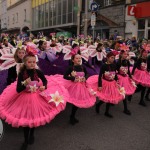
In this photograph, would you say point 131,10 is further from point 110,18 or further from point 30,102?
point 30,102

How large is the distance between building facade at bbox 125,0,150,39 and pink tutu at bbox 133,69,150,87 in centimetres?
1269

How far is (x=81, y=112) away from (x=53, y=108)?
2.38 m

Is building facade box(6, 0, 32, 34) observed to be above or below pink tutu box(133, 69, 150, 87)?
above

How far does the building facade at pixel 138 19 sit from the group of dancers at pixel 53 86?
1233cm

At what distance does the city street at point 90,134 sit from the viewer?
500cm

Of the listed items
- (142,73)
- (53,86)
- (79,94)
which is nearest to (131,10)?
(142,73)

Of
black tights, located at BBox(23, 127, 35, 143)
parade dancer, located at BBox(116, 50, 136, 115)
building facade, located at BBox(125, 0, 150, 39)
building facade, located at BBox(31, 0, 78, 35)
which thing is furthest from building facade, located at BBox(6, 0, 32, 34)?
black tights, located at BBox(23, 127, 35, 143)

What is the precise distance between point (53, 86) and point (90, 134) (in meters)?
Result: 1.26

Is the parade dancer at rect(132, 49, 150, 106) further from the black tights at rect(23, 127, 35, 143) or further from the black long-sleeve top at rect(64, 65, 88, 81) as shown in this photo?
the black tights at rect(23, 127, 35, 143)

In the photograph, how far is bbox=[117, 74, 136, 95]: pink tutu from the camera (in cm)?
712

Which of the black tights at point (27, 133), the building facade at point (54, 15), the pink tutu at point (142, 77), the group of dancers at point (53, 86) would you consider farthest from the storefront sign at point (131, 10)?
the black tights at point (27, 133)

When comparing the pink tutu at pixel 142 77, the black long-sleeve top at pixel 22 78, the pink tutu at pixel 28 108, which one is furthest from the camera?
the pink tutu at pixel 142 77

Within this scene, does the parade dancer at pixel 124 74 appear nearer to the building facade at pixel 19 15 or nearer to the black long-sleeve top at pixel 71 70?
the black long-sleeve top at pixel 71 70

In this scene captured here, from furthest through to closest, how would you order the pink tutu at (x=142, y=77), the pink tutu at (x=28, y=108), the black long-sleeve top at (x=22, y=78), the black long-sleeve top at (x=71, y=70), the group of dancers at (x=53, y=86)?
the pink tutu at (x=142, y=77) < the black long-sleeve top at (x=71, y=70) < the black long-sleeve top at (x=22, y=78) < the group of dancers at (x=53, y=86) < the pink tutu at (x=28, y=108)
